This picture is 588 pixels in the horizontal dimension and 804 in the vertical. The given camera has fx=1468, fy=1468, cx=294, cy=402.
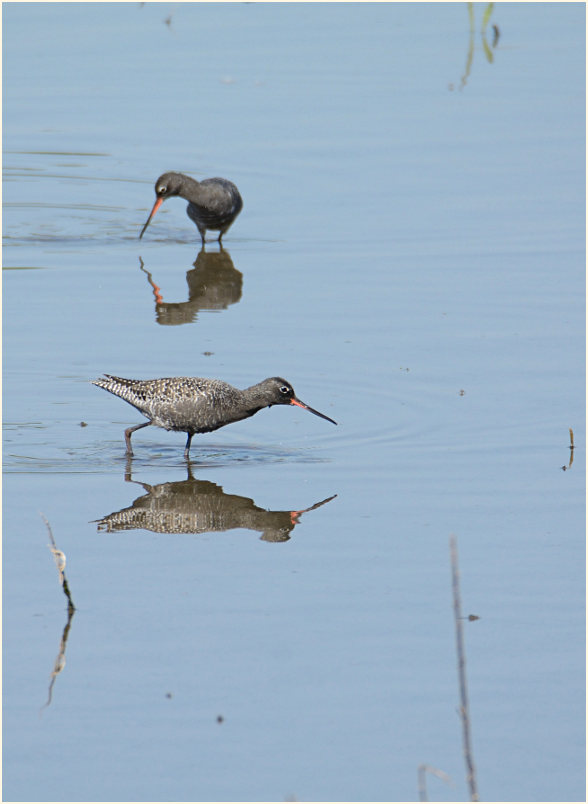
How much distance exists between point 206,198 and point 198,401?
5363 millimetres

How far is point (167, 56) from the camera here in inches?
806

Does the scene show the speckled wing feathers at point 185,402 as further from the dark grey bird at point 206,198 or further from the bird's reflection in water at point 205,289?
the dark grey bird at point 206,198

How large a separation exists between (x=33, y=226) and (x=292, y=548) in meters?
7.99

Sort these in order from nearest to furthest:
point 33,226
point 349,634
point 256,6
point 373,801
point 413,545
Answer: point 373,801, point 349,634, point 413,545, point 33,226, point 256,6

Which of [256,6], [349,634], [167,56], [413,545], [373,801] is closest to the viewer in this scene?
[373,801]

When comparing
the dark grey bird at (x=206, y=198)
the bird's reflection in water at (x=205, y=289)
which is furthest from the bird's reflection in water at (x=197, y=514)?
the dark grey bird at (x=206, y=198)

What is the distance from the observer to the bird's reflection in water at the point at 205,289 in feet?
40.6

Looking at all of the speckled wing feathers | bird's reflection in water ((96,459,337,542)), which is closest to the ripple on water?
the speckled wing feathers

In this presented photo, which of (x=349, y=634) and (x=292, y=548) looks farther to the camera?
(x=292, y=548)

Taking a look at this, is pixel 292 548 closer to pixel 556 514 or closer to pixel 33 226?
pixel 556 514

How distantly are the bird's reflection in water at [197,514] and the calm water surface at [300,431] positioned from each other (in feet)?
0.09

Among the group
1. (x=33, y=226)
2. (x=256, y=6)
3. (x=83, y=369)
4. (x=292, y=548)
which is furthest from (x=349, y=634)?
(x=256, y=6)

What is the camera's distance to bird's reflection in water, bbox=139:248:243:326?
40.6ft

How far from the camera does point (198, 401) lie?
936 centimetres
